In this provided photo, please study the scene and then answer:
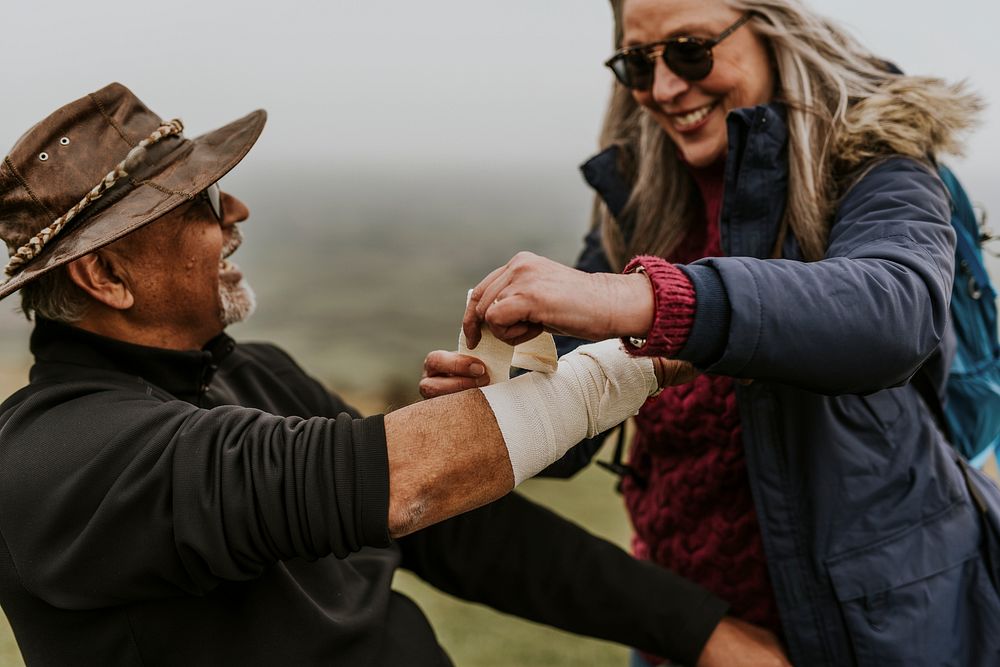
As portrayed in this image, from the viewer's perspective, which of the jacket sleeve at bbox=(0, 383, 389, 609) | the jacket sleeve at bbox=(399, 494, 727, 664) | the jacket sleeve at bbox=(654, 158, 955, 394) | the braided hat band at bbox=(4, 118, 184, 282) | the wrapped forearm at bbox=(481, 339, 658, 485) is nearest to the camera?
the jacket sleeve at bbox=(654, 158, 955, 394)

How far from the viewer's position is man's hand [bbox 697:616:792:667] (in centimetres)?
159

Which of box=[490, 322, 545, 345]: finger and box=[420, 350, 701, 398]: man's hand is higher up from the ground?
box=[490, 322, 545, 345]: finger

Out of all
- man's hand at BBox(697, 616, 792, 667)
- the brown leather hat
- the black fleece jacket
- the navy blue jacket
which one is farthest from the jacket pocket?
the brown leather hat

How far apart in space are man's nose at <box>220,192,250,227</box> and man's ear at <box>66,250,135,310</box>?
0.76ft

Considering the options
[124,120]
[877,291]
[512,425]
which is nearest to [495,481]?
[512,425]

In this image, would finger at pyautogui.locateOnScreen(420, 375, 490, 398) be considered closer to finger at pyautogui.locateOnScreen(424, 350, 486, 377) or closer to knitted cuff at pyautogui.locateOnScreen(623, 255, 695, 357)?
finger at pyautogui.locateOnScreen(424, 350, 486, 377)

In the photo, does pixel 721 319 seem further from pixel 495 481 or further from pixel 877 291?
pixel 495 481

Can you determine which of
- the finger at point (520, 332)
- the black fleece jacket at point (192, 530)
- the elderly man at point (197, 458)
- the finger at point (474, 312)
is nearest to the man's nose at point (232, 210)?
the elderly man at point (197, 458)

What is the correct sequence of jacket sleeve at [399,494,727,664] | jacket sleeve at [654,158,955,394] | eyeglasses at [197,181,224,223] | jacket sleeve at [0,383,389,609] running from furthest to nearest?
jacket sleeve at [399,494,727,664]
eyeglasses at [197,181,224,223]
jacket sleeve at [0,383,389,609]
jacket sleeve at [654,158,955,394]

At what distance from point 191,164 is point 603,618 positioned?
117 centimetres

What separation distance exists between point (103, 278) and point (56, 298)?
82mm

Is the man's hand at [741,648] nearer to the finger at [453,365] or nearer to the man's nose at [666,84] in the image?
the finger at [453,365]

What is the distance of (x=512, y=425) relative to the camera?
1.27 meters

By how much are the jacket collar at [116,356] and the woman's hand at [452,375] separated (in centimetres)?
43
